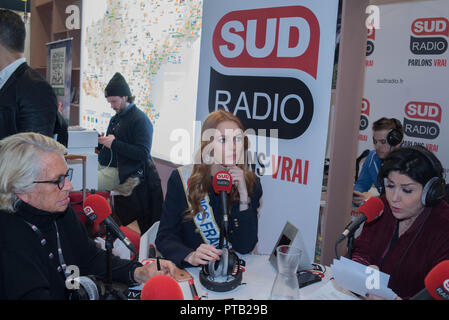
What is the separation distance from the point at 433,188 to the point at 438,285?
728 millimetres

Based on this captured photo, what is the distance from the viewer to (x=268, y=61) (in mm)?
2912

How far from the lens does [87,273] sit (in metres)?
1.87

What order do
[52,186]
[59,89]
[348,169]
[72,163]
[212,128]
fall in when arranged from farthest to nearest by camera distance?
[59,89]
[72,163]
[348,169]
[212,128]
[52,186]

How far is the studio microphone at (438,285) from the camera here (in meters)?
1.16

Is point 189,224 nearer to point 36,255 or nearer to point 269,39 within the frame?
point 36,255

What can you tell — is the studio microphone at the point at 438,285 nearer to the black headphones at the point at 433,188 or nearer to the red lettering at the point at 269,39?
the black headphones at the point at 433,188

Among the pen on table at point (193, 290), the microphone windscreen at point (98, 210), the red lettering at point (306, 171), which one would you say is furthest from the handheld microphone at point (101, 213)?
the red lettering at point (306, 171)

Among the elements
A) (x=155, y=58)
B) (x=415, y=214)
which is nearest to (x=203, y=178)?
(x=415, y=214)

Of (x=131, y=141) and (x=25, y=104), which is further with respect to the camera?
(x=131, y=141)

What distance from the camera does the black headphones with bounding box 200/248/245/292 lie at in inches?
67.1

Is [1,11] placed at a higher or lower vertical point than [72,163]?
higher
